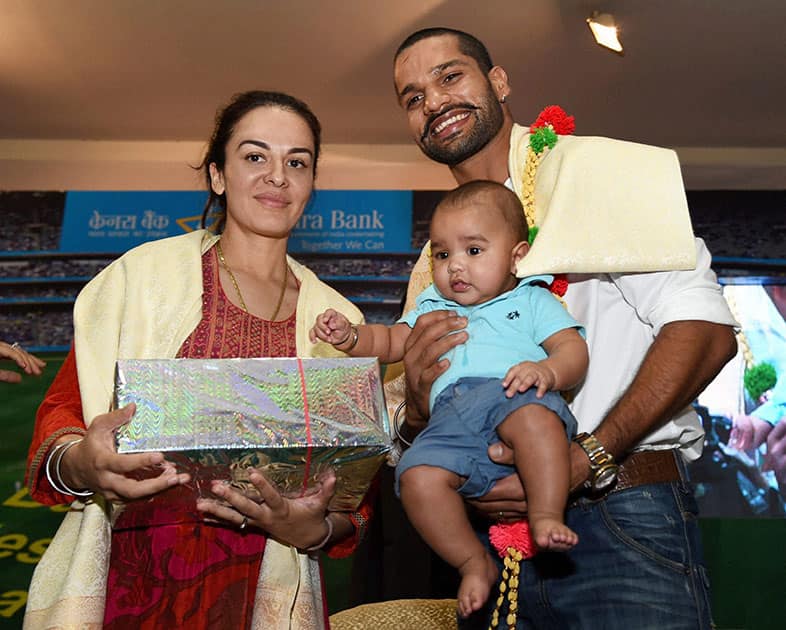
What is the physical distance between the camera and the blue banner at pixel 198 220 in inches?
237

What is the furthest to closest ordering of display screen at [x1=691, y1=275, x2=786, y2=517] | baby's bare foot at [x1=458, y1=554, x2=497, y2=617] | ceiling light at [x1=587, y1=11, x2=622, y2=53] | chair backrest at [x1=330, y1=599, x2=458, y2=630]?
display screen at [x1=691, y1=275, x2=786, y2=517], ceiling light at [x1=587, y1=11, x2=622, y2=53], chair backrest at [x1=330, y1=599, x2=458, y2=630], baby's bare foot at [x1=458, y1=554, x2=497, y2=617]

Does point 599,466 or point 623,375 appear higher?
point 623,375

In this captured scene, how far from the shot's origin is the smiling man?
1.78m

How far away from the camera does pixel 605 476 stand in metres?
1.77

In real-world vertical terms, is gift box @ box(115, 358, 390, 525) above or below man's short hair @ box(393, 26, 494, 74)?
below

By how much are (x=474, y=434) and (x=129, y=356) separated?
878mm

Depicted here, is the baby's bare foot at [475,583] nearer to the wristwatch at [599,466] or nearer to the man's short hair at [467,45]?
the wristwatch at [599,466]

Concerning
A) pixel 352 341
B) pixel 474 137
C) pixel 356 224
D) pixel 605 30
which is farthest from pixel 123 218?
pixel 352 341

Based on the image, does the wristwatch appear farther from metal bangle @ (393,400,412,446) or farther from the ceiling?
Result: the ceiling

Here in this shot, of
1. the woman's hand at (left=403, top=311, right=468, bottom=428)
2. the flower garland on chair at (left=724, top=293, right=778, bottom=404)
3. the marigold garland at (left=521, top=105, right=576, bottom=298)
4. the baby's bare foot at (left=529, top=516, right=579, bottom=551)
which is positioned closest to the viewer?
the baby's bare foot at (left=529, top=516, right=579, bottom=551)

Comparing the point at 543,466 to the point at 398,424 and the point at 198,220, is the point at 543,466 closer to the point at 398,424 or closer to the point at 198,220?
the point at 398,424

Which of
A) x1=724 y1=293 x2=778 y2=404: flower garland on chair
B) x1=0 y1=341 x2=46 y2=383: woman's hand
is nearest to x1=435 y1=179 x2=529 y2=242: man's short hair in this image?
x1=0 y1=341 x2=46 y2=383: woman's hand

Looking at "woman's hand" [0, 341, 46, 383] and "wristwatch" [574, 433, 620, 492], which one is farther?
"woman's hand" [0, 341, 46, 383]

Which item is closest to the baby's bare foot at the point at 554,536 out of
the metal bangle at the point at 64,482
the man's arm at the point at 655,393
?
the man's arm at the point at 655,393
